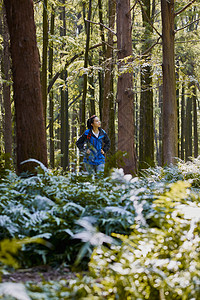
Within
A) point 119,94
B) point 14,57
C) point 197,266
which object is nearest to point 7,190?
point 197,266

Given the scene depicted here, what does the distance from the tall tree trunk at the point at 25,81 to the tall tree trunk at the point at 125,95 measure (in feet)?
16.8

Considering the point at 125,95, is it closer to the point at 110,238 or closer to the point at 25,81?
the point at 25,81

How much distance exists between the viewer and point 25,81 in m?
5.55

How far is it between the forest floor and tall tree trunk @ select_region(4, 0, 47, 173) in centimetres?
274

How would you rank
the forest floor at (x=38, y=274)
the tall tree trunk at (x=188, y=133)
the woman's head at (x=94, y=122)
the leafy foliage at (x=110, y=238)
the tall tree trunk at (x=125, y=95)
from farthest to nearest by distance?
the tall tree trunk at (x=188, y=133), the tall tree trunk at (x=125, y=95), the woman's head at (x=94, y=122), the forest floor at (x=38, y=274), the leafy foliage at (x=110, y=238)

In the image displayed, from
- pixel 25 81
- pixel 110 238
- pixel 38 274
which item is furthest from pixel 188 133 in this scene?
pixel 38 274

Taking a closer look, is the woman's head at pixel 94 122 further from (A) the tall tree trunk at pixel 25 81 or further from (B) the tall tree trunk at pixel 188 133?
(B) the tall tree trunk at pixel 188 133

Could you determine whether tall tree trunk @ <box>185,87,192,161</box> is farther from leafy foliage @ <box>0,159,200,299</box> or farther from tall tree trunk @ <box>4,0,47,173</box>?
leafy foliage @ <box>0,159,200,299</box>

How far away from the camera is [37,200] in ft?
11.0

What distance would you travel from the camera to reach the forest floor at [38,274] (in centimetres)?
262

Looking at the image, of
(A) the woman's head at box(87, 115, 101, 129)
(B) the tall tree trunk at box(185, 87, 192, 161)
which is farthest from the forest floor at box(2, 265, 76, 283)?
(B) the tall tree trunk at box(185, 87, 192, 161)

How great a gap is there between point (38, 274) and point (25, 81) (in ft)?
11.5

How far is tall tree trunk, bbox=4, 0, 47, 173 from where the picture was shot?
5.46 m

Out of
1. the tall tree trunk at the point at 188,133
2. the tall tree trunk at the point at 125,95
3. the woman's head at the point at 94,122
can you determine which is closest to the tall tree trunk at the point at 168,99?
the tall tree trunk at the point at 125,95
